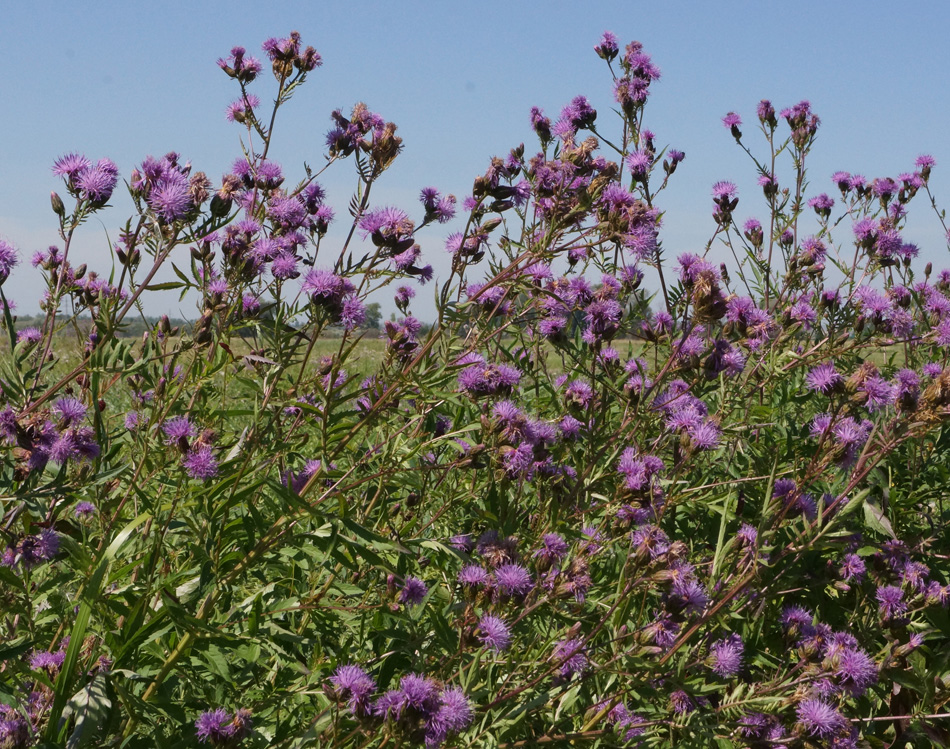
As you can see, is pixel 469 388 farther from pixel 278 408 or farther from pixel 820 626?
pixel 820 626

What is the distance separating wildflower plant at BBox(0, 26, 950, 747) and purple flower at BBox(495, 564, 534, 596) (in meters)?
0.02

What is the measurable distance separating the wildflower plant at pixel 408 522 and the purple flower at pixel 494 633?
0.6 inches

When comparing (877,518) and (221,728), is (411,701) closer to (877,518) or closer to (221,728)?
(221,728)

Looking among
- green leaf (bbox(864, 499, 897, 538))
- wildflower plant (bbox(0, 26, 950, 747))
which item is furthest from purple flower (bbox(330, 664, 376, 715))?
green leaf (bbox(864, 499, 897, 538))

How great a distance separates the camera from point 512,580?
223cm

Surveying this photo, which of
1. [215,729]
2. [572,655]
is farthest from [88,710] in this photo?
[572,655]

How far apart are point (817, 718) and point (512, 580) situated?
2.99 ft

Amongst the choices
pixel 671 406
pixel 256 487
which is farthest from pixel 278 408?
pixel 671 406

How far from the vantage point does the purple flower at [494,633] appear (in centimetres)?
214

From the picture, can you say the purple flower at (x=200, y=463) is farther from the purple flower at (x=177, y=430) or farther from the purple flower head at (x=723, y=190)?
the purple flower head at (x=723, y=190)

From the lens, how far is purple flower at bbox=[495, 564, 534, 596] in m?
2.22

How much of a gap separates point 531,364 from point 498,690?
1.58 m

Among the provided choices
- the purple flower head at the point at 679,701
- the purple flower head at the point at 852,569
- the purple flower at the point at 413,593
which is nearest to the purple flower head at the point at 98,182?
the purple flower at the point at 413,593

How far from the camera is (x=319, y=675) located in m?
2.13
